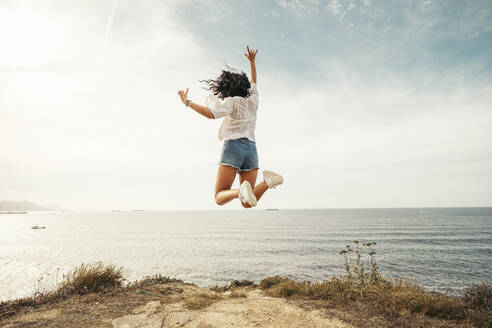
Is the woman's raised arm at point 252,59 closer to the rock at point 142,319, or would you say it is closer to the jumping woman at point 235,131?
the jumping woman at point 235,131

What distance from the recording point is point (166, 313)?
6.11m

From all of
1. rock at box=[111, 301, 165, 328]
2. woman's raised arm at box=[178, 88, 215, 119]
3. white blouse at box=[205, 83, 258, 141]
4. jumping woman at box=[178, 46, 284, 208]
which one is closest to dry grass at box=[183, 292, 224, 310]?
rock at box=[111, 301, 165, 328]

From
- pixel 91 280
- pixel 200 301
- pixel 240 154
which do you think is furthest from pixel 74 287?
pixel 240 154

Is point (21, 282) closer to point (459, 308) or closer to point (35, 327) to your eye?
point (35, 327)

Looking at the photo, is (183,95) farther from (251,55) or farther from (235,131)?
(251,55)

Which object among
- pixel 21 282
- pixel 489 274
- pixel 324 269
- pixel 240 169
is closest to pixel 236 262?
pixel 324 269

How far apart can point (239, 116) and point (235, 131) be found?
202 millimetres

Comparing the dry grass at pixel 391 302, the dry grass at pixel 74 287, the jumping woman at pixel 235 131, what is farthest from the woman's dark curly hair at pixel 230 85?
the dry grass at pixel 74 287

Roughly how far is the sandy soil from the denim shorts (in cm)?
373

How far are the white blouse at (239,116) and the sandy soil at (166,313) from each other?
4.10m

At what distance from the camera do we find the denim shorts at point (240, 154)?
10.9ft

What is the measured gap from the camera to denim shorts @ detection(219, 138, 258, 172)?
3324 millimetres

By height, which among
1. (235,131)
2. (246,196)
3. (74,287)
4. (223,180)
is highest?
(235,131)

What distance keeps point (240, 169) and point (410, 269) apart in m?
A: 30.3
